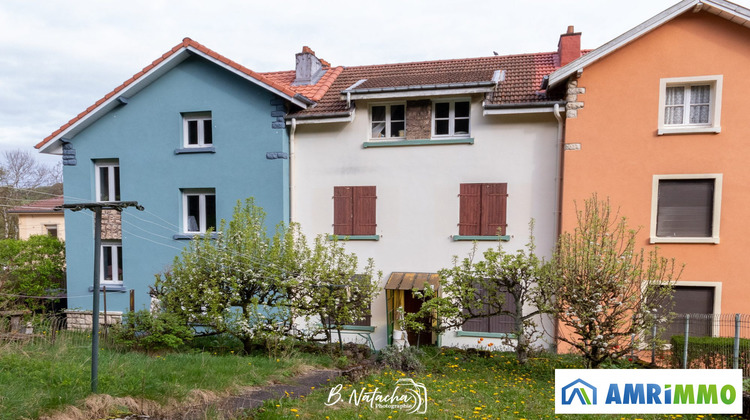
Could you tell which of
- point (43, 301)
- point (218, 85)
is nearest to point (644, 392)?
point (218, 85)

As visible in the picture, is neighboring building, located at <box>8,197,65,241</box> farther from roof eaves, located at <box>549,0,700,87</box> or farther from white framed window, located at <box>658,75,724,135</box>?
white framed window, located at <box>658,75,724,135</box>

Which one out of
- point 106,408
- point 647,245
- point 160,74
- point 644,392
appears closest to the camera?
point 106,408

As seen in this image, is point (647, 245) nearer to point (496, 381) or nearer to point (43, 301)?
point (496, 381)

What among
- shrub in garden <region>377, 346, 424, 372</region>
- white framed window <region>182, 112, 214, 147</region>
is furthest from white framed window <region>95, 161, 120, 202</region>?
shrub in garden <region>377, 346, 424, 372</region>

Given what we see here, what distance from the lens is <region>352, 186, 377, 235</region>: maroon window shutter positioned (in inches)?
490

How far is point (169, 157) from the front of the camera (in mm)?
13211

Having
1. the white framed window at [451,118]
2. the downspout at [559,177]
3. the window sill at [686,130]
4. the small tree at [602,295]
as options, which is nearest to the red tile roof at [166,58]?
the white framed window at [451,118]

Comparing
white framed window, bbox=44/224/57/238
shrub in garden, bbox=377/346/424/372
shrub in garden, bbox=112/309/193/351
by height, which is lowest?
shrub in garden, bbox=377/346/424/372

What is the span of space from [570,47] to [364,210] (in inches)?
315

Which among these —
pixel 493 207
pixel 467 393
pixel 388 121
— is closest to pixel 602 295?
pixel 467 393

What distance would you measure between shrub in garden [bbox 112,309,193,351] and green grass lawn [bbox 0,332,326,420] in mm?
602

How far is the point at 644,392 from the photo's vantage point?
668cm

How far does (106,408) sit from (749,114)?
14.6 m

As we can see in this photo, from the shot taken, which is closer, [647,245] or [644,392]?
[644,392]
